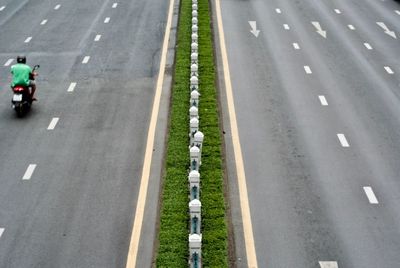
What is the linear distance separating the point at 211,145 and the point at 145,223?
3600mm

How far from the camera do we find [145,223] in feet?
40.7

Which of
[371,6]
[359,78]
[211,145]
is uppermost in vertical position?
[211,145]

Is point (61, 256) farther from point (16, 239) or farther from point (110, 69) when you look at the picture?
point (110, 69)

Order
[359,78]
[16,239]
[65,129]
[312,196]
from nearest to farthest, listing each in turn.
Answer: [16,239]
[312,196]
[65,129]
[359,78]

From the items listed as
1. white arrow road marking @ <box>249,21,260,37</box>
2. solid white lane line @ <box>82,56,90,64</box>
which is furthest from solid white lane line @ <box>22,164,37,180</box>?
white arrow road marking @ <box>249,21,260,37</box>

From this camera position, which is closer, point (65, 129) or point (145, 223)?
point (145, 223)

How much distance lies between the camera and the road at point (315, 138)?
11984 millimetres

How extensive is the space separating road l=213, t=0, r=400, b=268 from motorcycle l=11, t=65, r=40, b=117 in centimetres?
556

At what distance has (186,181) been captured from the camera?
13703mm

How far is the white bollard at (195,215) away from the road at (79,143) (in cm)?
98

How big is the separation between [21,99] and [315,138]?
814 cm

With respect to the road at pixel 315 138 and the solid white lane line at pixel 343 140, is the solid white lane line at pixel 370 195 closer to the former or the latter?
the road at pixel 315 138

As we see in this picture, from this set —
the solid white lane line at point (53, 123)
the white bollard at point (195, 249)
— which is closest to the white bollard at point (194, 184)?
the white bollard at point (195, 249)

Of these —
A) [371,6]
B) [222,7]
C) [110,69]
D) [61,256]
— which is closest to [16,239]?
[61,256]
